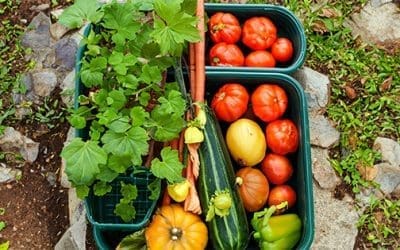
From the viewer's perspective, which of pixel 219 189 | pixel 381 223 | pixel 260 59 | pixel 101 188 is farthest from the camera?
pixel 381 223

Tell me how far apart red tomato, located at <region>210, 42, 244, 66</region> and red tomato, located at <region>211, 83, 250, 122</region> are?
9cm

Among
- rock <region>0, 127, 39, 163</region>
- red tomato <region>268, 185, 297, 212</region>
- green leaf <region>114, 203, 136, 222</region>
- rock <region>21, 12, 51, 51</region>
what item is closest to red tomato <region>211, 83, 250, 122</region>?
red tomato <region>268, 185, 297, 212</region>

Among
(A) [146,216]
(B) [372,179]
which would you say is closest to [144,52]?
(A) [146,216]

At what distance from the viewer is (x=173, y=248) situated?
2.34 m

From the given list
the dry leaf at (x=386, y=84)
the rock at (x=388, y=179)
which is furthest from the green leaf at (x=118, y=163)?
the dry leaf at (x=386, y=84)

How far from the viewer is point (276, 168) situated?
8.41 feet

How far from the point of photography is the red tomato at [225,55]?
8.66ft

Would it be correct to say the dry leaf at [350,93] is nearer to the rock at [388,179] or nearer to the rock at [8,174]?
the rock at [388,179]

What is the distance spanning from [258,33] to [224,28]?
0.40 feet

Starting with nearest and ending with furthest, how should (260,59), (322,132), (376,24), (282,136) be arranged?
(282,136)
(260,59)
(322,132)
(376,24)

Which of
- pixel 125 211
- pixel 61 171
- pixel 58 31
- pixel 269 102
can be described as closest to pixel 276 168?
pixel 269 102

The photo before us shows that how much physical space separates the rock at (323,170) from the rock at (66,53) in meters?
0.99

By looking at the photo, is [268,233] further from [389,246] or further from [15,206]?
[15,206]

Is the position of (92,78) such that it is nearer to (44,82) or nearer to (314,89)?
(44,82)
